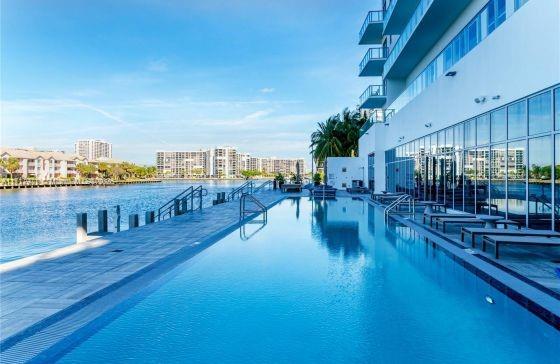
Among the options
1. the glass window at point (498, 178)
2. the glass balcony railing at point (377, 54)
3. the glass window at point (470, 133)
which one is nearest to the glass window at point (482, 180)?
the glass window at point (498, 178)

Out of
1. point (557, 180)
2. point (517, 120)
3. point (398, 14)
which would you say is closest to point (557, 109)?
point (557, 180)

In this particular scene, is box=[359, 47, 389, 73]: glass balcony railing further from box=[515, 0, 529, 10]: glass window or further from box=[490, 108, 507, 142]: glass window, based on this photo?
box=[515, 0, 529, 10]: glass window

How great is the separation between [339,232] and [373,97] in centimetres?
1843

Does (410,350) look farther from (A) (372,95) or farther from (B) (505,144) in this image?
(A) (372,95)

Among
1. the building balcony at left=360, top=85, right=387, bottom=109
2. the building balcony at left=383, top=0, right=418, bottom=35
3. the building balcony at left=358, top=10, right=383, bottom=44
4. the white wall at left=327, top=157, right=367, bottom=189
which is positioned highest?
the building balcony at left=358, top=10, right=383, bottom=44

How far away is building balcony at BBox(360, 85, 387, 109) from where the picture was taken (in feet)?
83.6

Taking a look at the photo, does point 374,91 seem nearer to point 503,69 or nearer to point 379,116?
point 379,116

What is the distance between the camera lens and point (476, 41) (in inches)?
443

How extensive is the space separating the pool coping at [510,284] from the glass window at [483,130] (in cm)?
413

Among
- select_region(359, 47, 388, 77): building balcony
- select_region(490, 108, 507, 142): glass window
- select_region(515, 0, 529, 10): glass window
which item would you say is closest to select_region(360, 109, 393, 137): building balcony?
select_region(359, 47, 388, 77): building balcony

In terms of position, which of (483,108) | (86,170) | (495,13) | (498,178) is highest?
(495,13)

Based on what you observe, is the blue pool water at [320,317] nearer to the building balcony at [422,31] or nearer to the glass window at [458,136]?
the glass window at [458,136]

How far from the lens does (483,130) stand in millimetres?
10258

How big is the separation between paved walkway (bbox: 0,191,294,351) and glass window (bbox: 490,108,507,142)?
24.8 ft
